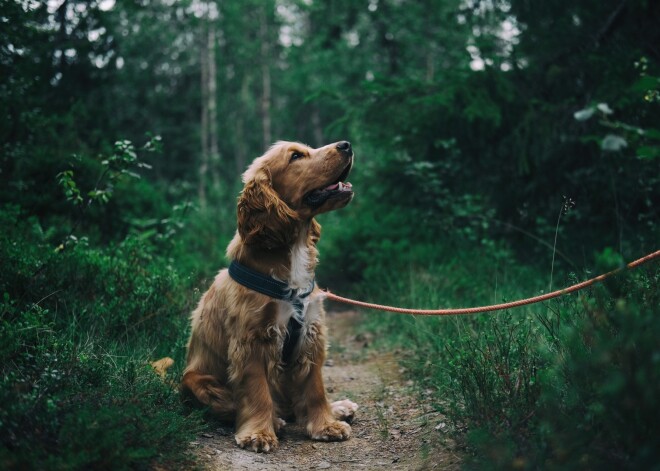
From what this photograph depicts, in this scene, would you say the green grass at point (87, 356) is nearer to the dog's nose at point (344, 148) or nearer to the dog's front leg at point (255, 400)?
the dog's front leg at point (255, 400)

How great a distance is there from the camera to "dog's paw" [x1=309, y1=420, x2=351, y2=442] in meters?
3.49

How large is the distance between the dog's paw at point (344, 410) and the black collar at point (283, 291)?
1.61 feet

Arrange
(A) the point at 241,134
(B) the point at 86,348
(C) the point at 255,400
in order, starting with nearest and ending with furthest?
(C) the point at 255,400, (B) the point at 86,348, (A) the point at 241,134

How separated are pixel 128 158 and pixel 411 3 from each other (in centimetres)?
1390

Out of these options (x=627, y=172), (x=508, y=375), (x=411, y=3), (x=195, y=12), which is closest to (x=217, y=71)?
(x=195, y=12)

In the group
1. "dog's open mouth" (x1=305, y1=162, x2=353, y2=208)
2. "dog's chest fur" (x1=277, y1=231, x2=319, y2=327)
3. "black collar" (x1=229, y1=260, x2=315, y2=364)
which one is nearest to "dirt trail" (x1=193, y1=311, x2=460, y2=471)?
"black collar" (x1=229, y1=260, x2=315, y2=364)

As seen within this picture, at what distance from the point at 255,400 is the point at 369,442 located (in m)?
0.76

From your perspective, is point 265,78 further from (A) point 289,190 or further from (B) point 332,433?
(B) point 332,433

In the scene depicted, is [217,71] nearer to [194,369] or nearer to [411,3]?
[411,3]

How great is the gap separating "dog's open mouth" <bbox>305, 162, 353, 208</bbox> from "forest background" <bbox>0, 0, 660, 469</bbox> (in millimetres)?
1248

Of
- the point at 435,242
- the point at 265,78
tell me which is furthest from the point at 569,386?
the point at 265,78

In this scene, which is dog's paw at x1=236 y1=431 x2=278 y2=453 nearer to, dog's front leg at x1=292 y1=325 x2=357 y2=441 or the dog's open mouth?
dog's front leg at x1=292 y1=325 x2=357 y2=441

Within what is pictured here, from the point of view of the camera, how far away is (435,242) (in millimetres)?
7098

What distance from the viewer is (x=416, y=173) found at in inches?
271
